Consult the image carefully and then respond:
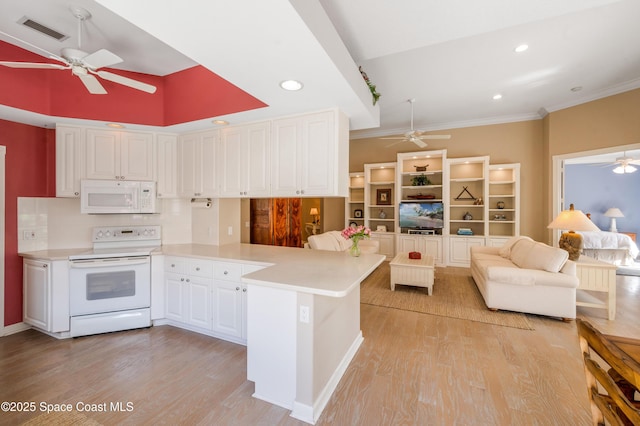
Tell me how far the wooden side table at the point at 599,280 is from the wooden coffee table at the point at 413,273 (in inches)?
70.5

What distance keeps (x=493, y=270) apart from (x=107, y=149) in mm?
5358

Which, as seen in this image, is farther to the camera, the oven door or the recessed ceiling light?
the oven door

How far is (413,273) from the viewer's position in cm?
431

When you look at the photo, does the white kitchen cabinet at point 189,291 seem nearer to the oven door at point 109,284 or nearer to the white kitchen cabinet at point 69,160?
the oven door at point 109,284

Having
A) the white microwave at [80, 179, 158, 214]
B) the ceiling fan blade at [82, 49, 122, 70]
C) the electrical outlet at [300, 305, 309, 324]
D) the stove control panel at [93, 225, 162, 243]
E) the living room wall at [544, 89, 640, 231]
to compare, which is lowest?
the electrical outlet at [300, 305, 309, 324]

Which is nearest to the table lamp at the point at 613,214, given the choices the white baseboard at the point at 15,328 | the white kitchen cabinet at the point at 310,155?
the white kitchen cabinet at the point at 310,155

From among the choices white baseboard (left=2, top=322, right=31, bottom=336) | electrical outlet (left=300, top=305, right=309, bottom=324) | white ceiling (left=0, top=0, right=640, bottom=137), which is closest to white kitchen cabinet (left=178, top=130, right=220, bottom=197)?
white ceiling (left=0, top=0, right=640, bottom=137)

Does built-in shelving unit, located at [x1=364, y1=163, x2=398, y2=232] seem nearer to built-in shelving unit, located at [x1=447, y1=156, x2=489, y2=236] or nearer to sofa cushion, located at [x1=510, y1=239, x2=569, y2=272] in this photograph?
built-in shelving unit, located at [x1=447, y1=156, x2=489, y2=236]

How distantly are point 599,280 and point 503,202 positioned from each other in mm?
3073

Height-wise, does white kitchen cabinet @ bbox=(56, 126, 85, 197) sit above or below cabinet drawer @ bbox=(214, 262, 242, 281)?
above

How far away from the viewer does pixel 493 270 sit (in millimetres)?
3498

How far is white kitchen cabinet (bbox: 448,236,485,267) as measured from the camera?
237 inches

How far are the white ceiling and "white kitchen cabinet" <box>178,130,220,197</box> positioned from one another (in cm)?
64

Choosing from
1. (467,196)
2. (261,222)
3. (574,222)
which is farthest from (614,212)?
(261,222)
